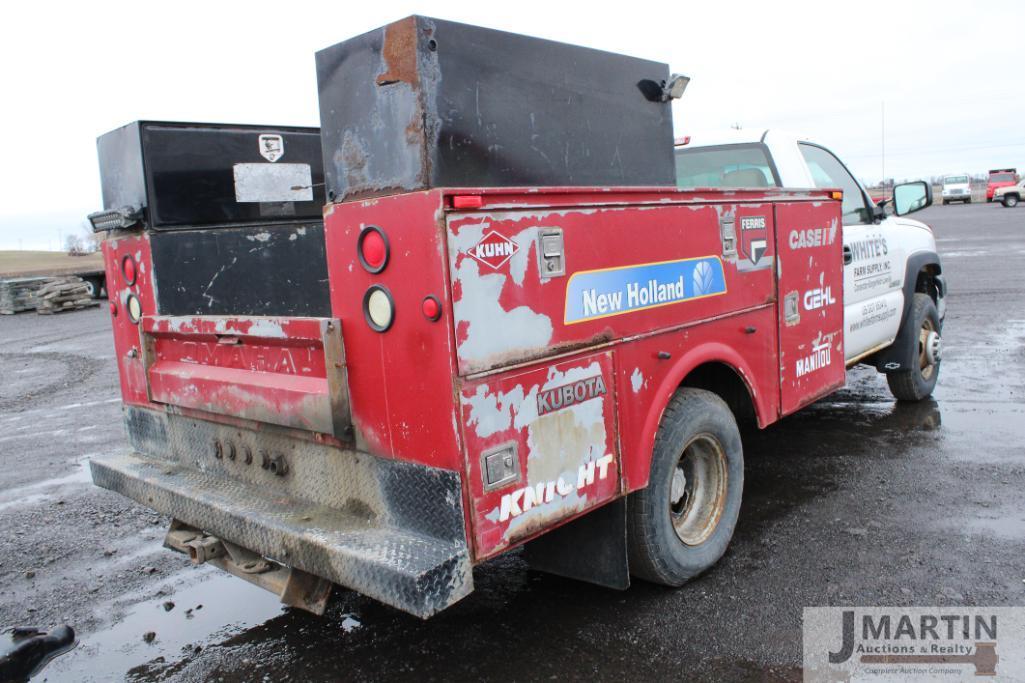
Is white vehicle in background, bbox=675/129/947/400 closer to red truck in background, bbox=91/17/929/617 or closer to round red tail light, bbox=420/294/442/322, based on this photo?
red truck in background, bbox=91/17/929/617

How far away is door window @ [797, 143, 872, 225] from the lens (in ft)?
18.8

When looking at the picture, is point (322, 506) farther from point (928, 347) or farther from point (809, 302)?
point (928, 347)

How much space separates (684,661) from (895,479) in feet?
8.76

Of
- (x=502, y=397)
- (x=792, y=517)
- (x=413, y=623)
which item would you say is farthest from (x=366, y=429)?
(x=792, y=517)

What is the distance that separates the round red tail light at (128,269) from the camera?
3.82m

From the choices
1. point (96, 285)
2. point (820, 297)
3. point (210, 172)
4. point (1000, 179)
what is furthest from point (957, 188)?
point (210, 172)

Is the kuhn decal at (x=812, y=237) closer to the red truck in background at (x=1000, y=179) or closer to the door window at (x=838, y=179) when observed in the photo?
the door window at (x=838, y=179)

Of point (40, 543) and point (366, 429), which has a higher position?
point (366, 429)

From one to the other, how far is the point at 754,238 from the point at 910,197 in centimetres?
313

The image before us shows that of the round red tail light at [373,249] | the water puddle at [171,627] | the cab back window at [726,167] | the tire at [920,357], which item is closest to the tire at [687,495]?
the round red tail light at [373,249]

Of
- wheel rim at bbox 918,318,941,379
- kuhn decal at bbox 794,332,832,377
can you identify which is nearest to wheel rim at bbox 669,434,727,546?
kuhn decal at bbox 794,332,832,377

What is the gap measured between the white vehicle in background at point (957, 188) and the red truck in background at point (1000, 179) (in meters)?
1.97

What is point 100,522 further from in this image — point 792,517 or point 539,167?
point 792,517

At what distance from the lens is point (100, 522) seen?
5.12 metres
